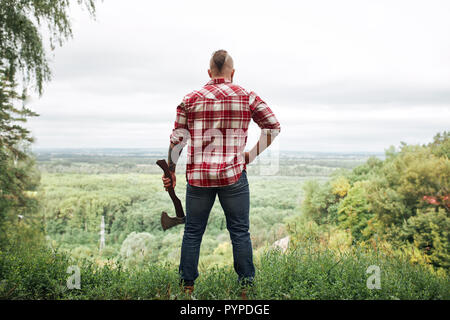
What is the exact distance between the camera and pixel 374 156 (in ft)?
48.1

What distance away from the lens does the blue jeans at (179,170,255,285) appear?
7.99 feet

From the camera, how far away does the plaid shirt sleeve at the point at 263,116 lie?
2.44m

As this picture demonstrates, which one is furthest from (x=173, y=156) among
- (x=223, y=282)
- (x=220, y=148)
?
(x=223, y=282)

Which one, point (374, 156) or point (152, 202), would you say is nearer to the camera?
point (374, 156)

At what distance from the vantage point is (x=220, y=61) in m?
2.47

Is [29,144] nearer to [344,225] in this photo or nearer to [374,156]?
[344,225]

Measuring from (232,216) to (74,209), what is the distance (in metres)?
29.1

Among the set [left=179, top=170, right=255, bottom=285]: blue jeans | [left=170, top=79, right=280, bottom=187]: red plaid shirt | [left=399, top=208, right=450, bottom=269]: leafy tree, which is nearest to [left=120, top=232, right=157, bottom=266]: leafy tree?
[left=399, top=208, right=450, bottom=269]: leafy tree

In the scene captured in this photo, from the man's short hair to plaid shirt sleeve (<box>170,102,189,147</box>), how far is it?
0.36 m

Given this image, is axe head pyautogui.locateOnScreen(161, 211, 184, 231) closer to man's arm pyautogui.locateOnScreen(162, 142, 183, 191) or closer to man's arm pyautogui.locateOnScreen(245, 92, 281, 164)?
man's arm pyautogui.locateOnScreen(162, 142, 183, 191)

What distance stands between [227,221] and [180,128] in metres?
0.80

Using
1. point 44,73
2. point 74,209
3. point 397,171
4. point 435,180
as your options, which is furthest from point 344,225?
point 74,209

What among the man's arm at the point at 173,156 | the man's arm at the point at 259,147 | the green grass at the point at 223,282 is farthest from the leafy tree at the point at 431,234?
the man's arm at the point at 173,156

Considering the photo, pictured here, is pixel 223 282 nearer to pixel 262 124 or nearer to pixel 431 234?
pixel 262 124
